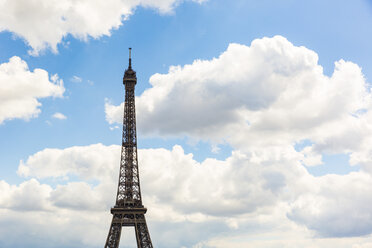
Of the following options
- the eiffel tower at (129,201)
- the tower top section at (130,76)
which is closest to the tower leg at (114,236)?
the eiffel tower at (129,201)

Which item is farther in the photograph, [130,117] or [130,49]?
[130,49]

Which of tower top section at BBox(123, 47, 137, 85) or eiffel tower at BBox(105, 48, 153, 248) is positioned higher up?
tower top section at BBox(123, 47, 137, 85)

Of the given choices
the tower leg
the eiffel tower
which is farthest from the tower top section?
the tower leg

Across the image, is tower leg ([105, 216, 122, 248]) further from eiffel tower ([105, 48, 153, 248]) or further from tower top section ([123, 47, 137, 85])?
tower top section ([123, 47, 137, 85])

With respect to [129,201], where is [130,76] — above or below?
above

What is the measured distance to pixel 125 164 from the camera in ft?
416

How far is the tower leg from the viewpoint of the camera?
11819 centimetres

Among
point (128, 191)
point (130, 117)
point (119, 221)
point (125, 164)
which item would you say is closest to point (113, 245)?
point (119, 221)

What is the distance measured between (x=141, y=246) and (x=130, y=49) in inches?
2721

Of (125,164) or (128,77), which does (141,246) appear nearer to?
(125,164)

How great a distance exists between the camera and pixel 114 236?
11975 cm

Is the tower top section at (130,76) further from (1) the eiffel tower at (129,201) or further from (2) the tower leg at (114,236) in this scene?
(2) the tower leg at (114,236)

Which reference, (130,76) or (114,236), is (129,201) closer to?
(114,236)

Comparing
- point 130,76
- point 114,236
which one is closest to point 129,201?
point 114,236
